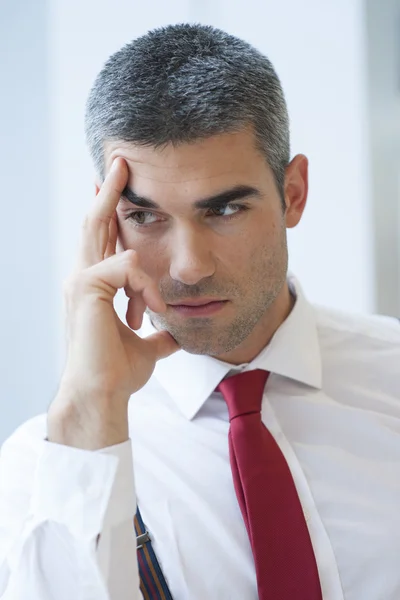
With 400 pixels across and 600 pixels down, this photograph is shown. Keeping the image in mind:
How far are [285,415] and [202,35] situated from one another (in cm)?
72

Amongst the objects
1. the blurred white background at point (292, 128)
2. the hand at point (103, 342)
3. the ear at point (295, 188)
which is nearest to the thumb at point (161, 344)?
the hand at point (103, 342)

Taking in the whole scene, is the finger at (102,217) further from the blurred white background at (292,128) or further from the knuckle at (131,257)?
the blurred white background at (292,128)

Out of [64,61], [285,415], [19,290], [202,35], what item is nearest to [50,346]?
[19,290]

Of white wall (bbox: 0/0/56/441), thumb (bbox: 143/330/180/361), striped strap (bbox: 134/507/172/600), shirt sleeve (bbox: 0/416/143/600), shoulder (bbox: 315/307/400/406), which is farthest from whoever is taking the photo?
white wall (bbox: 0/0/56/441)

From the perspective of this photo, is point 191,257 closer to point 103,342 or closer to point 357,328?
point 103,342

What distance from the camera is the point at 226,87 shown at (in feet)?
4.31

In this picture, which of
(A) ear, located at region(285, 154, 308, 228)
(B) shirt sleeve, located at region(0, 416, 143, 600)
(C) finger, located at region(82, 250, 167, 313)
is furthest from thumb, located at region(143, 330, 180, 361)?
(A) ear, located at region(285, 154, 308, 228)

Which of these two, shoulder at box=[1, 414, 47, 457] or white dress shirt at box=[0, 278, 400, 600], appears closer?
white dress shirt at box=[0, 278, 400, 600]

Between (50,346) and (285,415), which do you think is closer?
(285,415)

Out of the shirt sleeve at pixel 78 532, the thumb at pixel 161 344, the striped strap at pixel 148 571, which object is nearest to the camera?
the shirt sleeve at pixel 78 532

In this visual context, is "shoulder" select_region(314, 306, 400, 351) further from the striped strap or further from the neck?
the striped strap

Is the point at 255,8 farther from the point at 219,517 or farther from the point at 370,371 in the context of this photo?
the point at 219,517

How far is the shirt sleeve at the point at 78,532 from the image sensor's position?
3.64ft

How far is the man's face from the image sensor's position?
50.1 inches
